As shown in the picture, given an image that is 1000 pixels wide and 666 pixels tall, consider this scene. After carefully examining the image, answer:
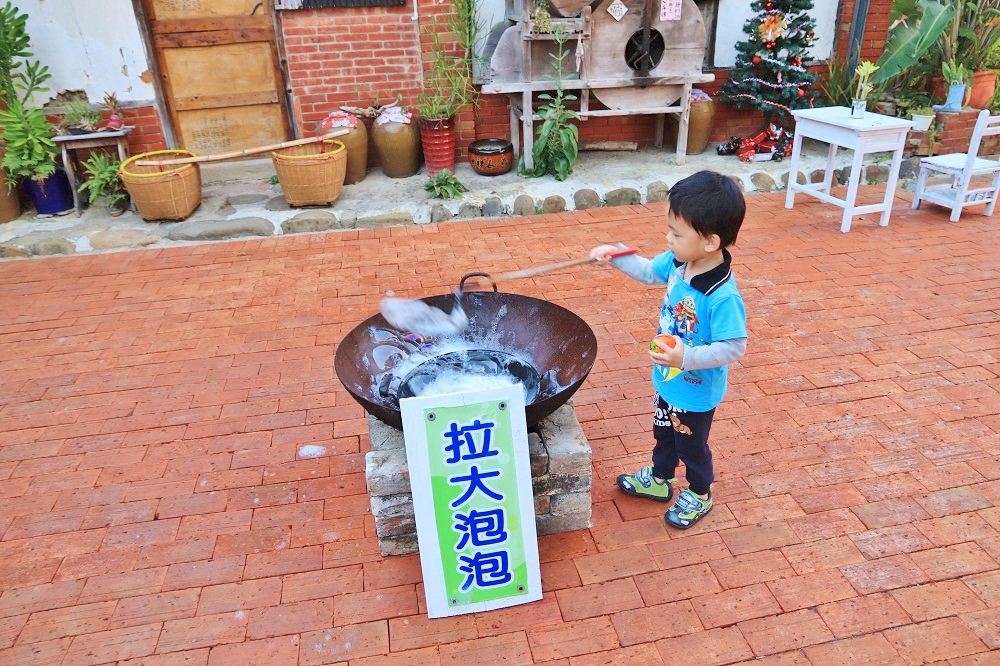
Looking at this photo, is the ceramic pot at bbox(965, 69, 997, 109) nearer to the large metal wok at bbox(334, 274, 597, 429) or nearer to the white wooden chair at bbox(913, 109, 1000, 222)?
the white wooden chair at bbox(913, 109, 1000, 222)

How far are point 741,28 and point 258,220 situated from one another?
537 centimetres

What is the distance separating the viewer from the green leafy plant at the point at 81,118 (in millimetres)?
6250

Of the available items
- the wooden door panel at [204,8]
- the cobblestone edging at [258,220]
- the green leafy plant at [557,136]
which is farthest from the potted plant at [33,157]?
the green leafy plant at [557,136]

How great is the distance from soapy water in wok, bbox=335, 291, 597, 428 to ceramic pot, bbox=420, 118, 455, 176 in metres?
4.00

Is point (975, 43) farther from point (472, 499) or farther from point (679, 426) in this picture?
point (472, 499)

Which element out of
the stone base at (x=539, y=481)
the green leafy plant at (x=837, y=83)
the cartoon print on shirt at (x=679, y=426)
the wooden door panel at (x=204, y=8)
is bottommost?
the stone base at (x=539, y=481)

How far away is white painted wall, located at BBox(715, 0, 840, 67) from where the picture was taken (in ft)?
23.9

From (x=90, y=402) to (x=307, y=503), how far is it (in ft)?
5.38

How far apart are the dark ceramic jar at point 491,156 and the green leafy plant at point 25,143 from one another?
3789mm

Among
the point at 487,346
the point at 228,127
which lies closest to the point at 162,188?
the point at 228,127

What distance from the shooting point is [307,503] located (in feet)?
9.83

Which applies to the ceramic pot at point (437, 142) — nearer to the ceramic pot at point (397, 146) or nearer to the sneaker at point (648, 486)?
the ceramic pot at point (397, 146)

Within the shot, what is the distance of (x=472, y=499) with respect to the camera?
7.78 ft

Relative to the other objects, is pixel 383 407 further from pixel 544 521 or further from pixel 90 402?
pixel 90 402
